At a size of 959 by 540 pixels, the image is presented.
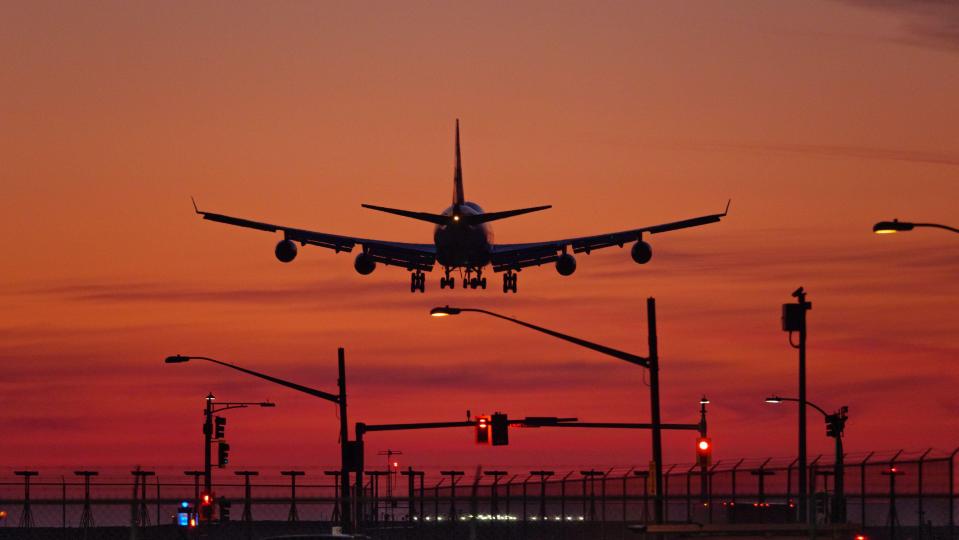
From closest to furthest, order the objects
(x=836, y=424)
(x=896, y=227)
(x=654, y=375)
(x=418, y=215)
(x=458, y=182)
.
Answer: (x=896, y=227)
(x=654, y=375)
(x=836, y=424)
(x=418, y=215)
(x=458, y=182)

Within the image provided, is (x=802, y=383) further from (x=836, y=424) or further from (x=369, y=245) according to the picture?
(x=369, y=245)

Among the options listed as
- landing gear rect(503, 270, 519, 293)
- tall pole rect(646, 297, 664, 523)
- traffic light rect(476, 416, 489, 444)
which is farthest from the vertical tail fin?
tall pole rect(646, 297, 664, 523)

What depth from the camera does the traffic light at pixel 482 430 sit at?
6438 centimetres

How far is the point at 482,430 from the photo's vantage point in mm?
64812

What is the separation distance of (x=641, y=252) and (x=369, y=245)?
13.0 metres

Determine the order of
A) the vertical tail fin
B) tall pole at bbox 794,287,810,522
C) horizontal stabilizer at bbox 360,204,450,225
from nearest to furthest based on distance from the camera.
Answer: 1. tall pole at bbox 794,287,810,522
2. horizontal stabilizer at bbox 360,204,450,225
3. the vertical tail fin

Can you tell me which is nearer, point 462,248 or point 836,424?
point 836,424

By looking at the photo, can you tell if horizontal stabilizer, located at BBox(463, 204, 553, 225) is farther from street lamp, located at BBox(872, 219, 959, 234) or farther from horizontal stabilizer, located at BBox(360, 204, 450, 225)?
street lamp, located at BBox(872, 219, 959, 234)

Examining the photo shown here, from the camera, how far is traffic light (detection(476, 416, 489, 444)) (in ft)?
211

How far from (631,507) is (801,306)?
994 inches

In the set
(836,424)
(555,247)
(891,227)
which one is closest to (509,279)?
(555,247)

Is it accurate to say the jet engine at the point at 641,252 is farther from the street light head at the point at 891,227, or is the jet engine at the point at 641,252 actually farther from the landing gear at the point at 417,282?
the street light head at the point at 891,227

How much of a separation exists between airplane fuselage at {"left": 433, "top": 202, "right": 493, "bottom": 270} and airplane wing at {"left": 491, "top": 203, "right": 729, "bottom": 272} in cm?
146

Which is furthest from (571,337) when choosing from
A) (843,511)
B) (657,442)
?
(843,511)
